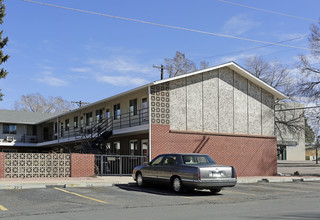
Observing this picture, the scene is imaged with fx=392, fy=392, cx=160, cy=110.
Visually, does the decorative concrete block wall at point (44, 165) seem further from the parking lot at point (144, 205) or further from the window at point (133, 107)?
the window at point (133, 107)

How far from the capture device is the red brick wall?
993 inches

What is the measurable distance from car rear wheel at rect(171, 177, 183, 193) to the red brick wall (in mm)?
9226

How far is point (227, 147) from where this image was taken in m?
28.4

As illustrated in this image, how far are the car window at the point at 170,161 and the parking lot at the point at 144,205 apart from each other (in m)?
1.23

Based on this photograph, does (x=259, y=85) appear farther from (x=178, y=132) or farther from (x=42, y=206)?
(x=42, y=206)

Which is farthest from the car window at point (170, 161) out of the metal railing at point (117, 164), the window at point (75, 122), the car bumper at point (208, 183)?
the window at point (75, 122)

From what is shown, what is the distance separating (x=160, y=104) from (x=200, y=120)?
352 centimetres

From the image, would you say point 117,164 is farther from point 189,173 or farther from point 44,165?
point 189,173

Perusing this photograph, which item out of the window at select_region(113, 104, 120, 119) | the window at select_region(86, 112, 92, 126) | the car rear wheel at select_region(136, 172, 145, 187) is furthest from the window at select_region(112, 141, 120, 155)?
the car rear wheel at select_region(136, 172, 145, 187)

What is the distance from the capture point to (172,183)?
50.9 feet

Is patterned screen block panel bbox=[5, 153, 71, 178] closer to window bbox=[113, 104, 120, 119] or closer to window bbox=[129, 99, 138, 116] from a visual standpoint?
window bbox=[129, 99, 138, 116]

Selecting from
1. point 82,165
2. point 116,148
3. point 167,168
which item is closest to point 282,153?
point 116,148

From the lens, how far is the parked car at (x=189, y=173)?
14.4 metres

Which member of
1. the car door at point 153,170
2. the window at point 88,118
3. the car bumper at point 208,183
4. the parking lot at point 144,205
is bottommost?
the parking lot at point 144,205
